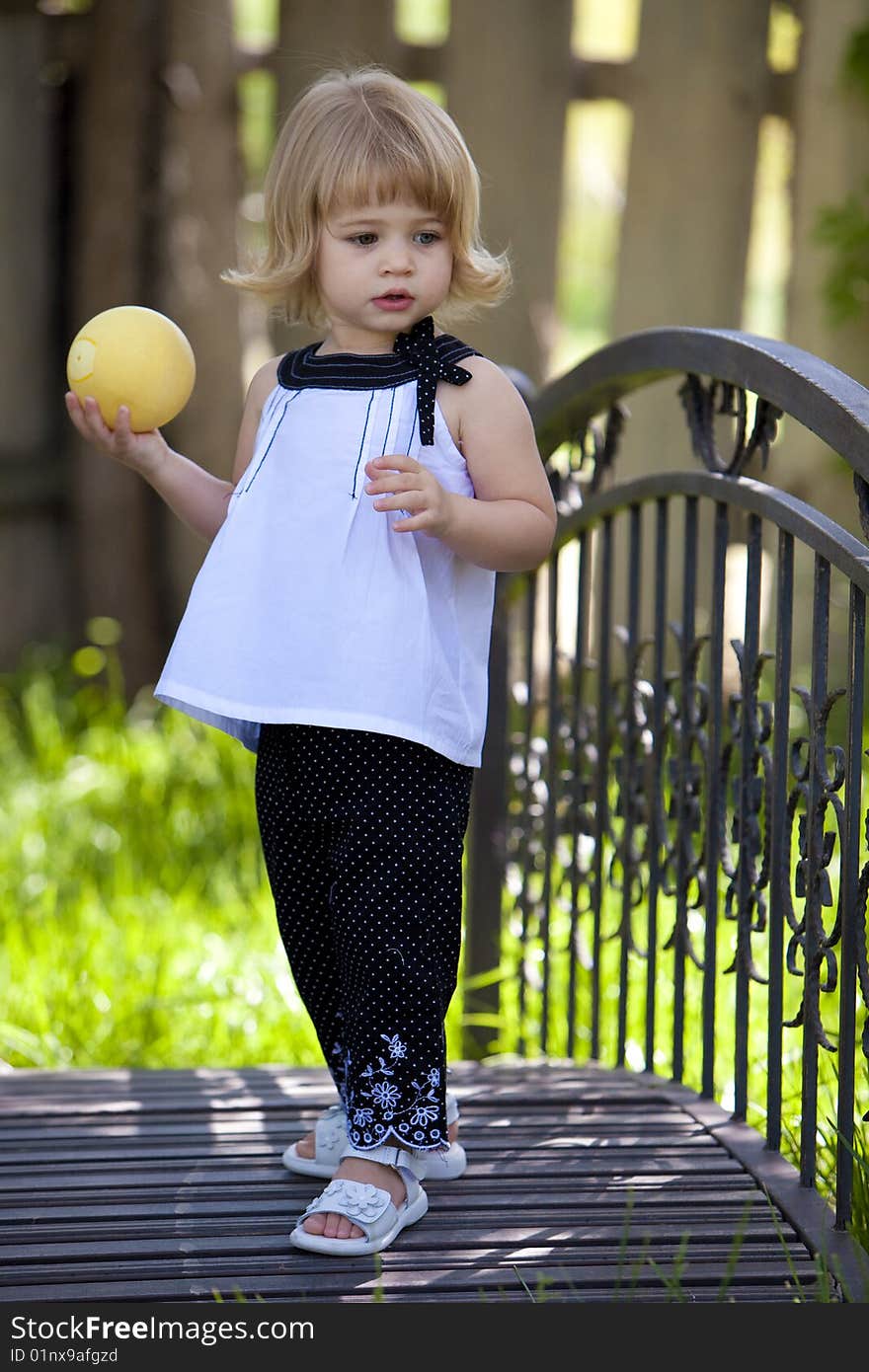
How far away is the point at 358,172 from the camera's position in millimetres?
1798

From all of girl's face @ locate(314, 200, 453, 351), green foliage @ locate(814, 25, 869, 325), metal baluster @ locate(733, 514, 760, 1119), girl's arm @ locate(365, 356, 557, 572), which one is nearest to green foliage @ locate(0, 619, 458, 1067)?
metal baluster @ locate(733, 514, 760, 1119)

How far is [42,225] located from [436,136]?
3337mm

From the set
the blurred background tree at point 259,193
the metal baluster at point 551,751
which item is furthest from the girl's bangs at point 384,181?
the blurred background tree at point 259,193

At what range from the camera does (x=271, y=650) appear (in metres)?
1.83

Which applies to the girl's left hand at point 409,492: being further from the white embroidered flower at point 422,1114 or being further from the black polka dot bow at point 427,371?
the white embroidered flower at point 422,1114

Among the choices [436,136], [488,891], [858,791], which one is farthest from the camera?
[488,891]

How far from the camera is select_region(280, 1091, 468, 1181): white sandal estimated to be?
1.92 m

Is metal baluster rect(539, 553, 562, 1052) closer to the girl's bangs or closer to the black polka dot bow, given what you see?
the black polka dot bow

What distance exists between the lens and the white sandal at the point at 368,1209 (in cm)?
171

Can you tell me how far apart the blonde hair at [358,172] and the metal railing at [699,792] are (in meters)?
0.32

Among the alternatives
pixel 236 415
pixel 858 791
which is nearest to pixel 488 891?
pixel 858 791

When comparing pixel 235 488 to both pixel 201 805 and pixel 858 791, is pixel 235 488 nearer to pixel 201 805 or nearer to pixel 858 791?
pixel 858 791

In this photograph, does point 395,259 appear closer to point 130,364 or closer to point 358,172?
point 358,172

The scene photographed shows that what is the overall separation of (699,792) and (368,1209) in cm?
75
